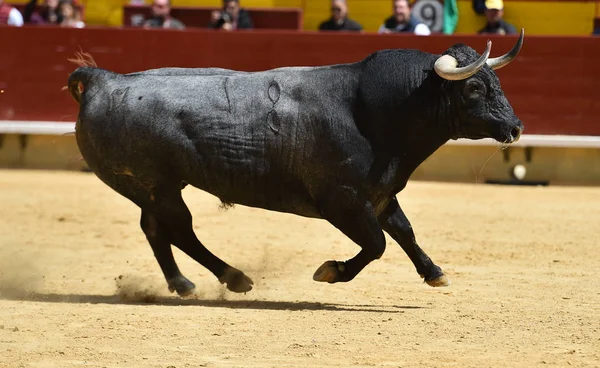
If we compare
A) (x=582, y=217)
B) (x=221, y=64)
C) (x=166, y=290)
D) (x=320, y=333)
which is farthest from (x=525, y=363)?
(x=221, y=64)

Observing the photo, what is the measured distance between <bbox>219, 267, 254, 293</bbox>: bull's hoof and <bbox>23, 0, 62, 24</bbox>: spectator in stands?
7.08 m

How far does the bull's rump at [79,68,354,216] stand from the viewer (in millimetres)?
6008

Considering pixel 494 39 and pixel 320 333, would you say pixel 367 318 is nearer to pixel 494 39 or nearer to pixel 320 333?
pixel 320 333

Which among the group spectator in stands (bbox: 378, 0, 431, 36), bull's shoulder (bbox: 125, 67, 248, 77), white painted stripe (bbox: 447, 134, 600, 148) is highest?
bull's shoulder (bbox: 125, 67, 248, 77)

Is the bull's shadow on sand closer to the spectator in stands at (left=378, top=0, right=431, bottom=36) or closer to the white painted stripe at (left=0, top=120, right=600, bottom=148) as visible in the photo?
the white painted stripe at (left=0, top=120, right=600, bottom=148)

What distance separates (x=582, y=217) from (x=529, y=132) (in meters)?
2.40

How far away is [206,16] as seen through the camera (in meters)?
13.0

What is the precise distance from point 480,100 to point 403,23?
593 centimetres

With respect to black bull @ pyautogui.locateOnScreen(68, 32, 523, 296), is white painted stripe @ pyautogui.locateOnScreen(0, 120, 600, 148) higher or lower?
lower

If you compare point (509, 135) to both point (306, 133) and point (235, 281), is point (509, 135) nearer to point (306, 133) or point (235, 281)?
point (306, 133)

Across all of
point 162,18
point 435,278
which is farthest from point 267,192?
point 162,18

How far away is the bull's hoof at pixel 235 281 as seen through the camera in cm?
625

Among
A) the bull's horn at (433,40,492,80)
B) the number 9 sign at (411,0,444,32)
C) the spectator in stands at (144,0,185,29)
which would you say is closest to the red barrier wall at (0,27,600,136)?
the spectator in stands at (144,0,185,29)

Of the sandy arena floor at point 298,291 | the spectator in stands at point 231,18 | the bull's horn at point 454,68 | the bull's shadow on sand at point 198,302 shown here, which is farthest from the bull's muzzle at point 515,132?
the spectator in stands at point 231,18
